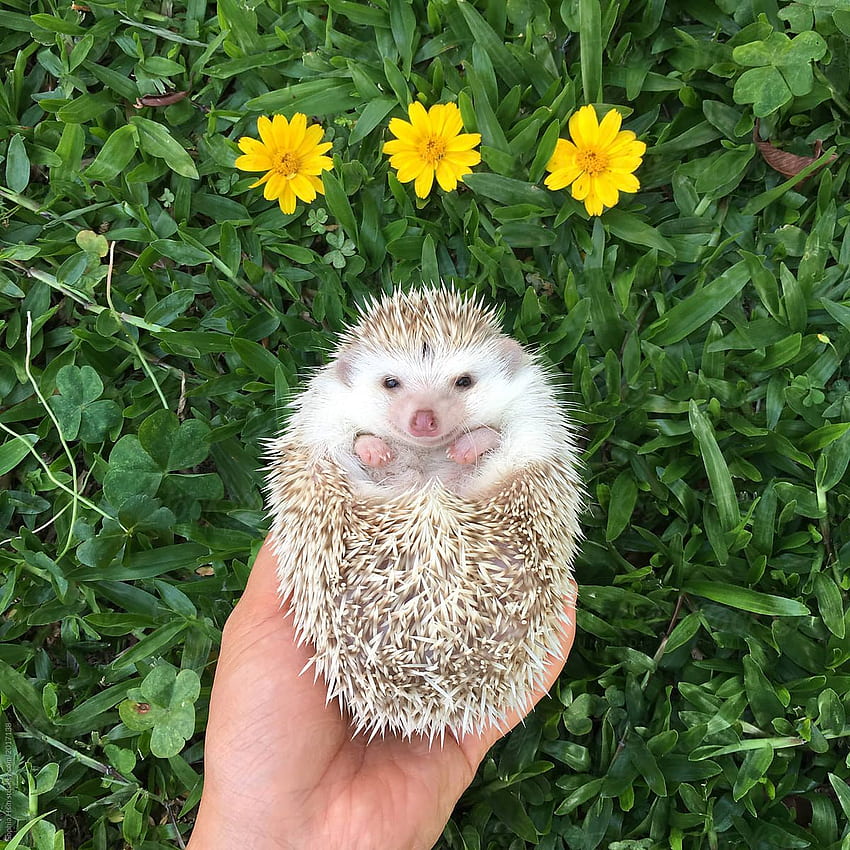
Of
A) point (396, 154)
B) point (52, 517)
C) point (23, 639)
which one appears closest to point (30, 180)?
point (52, 517)

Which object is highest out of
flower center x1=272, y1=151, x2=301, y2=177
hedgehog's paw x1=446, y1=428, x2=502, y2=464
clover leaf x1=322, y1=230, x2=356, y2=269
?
flower center x1=272, y1=151, x2=301, y2=177

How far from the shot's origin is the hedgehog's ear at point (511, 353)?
10.6ft

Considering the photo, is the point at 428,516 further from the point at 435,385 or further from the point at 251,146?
the point at 251,146

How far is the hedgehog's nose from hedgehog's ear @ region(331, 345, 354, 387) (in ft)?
1.51

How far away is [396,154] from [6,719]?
10.8ft

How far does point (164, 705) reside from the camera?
326 centimetres

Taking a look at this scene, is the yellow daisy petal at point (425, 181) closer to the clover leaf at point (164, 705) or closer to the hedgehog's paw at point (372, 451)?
the hedgehog's paw at point (372, 451)

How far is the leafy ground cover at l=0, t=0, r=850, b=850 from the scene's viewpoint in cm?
325

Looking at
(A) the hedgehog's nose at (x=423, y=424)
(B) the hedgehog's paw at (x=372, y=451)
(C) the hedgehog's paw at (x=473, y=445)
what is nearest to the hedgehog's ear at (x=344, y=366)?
(B) the hedgehog's paw at (x=372, y=451)

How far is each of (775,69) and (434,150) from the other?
161 cm

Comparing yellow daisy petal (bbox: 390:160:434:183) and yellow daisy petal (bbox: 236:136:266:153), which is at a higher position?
yellow daisy petal (bbox: 236:136:266:153)

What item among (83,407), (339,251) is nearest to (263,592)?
(83,407)

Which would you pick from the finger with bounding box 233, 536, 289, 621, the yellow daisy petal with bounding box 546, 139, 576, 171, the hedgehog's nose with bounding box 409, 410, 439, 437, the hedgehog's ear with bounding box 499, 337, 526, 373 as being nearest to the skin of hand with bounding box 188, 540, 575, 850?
the finger with bounding box 233, 536, 289, 621

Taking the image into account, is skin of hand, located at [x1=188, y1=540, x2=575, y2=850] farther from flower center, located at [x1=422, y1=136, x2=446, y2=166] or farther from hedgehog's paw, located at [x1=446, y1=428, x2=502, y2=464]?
flower center, located at [x1=422, y1=136, x2=446, y2=166]
